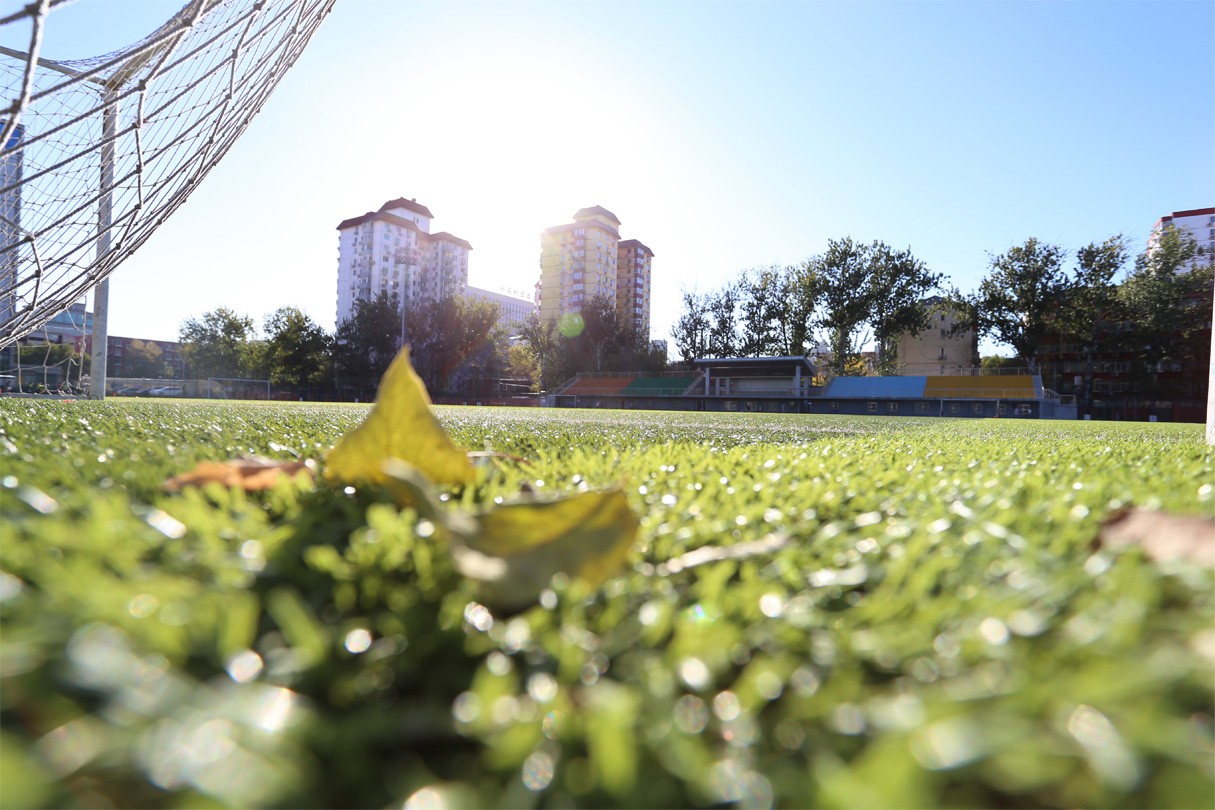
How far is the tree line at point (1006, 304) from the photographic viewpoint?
31984 mm

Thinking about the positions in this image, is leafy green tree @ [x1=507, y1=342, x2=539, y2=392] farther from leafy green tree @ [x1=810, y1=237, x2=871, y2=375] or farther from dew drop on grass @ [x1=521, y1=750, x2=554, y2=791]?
dew drop on grass @ [x1=521, y1=750, x2=554, y2=791]

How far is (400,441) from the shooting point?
0.97m

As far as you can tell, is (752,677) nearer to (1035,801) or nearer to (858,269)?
(1035,801)

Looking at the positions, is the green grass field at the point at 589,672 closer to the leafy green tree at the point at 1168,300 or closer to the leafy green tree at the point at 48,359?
the leafy green tree at the point at 48,359

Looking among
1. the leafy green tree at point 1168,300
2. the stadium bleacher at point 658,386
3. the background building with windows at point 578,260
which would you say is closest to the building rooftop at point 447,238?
the background building with windows at point 578,260

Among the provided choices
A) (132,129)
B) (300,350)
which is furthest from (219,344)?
(132,129)

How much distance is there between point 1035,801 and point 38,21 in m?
2.00

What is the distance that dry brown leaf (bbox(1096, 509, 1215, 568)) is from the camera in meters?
0.65

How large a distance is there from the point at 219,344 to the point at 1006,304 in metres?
55.3

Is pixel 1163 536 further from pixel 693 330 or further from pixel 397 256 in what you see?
pixel 397 256

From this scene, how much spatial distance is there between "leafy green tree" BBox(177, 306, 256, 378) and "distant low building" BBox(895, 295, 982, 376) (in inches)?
1929

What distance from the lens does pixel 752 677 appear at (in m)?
0.46

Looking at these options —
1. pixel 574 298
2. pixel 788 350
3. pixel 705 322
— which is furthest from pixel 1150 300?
pixel 574 298

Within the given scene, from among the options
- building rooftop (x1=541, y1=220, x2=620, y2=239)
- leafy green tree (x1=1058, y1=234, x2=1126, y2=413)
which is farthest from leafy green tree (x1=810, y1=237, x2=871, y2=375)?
building rooftop (x1=541, y1=220, x2=620, y2=239)
